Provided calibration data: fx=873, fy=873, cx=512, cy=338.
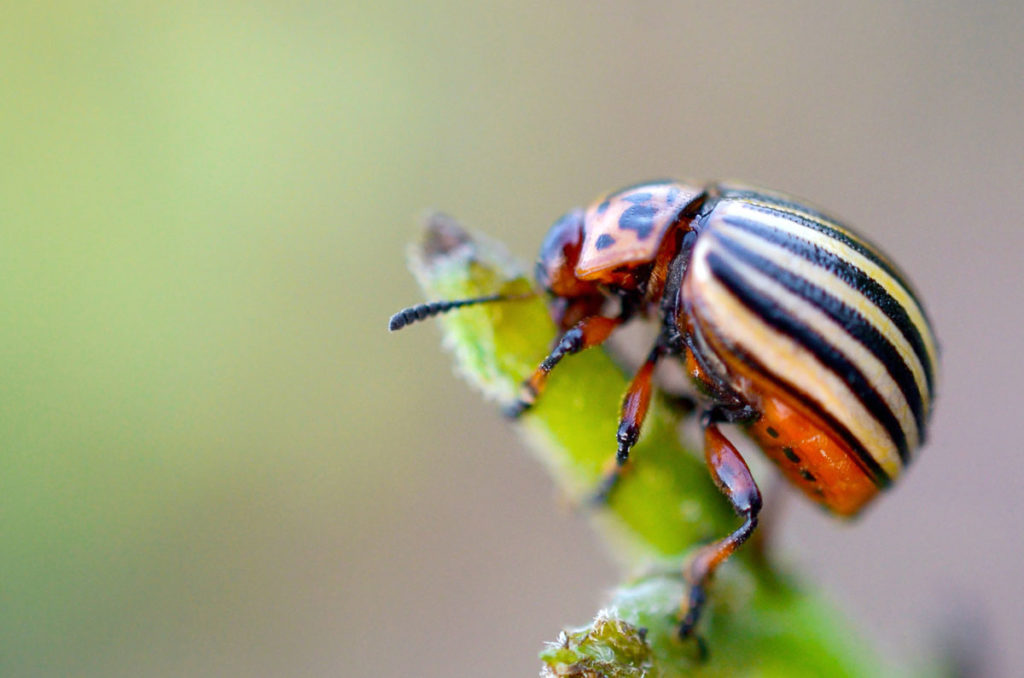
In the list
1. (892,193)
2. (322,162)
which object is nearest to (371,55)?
(322,162)

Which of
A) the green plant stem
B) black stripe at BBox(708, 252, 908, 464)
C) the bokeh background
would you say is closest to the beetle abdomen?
black stripe at BBox(708, 252, 908, 464)

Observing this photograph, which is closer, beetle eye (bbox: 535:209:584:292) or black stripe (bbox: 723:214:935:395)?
black stripe (bbox: 723:214:935:395)

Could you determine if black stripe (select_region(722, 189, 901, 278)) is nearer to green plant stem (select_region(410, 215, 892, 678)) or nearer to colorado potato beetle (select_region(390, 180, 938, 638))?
colorado potato beetle (select_region(390, 180, 938, 638))

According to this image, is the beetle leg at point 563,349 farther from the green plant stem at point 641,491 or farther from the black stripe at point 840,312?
the black stripe at point 840,312

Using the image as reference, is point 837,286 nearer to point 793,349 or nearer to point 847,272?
point 847,272

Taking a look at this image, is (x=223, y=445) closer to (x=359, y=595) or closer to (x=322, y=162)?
(x=359, y=595)

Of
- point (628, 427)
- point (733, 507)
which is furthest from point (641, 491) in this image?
point (733, 507)
